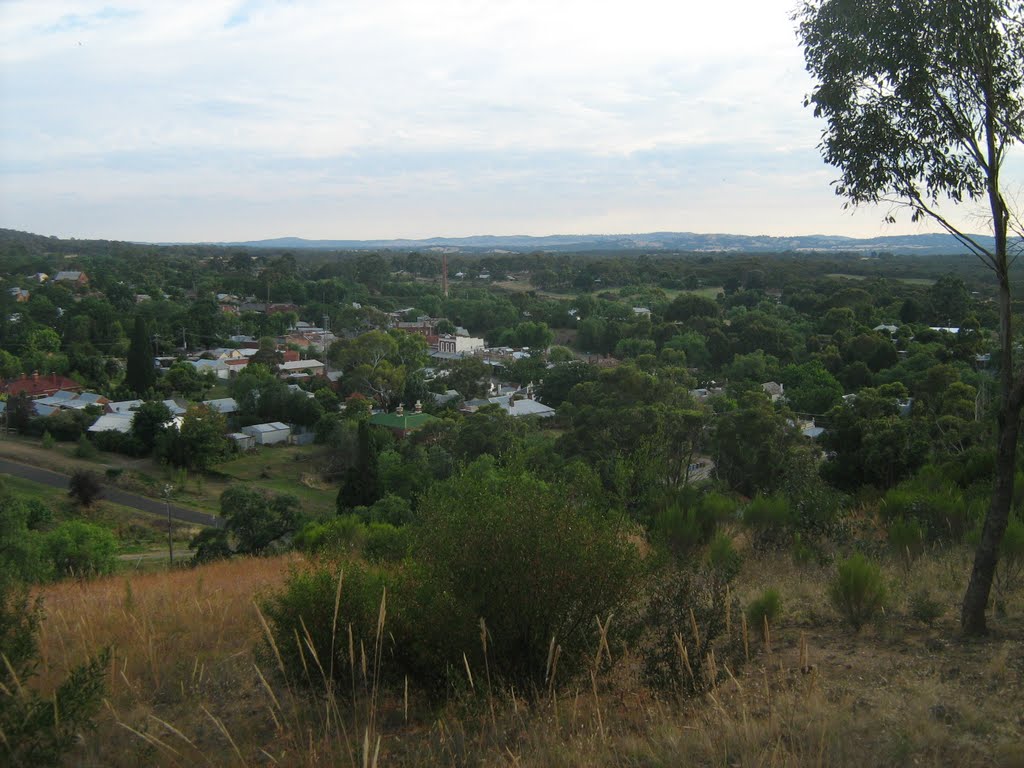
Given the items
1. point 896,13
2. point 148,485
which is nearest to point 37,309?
point 148,485

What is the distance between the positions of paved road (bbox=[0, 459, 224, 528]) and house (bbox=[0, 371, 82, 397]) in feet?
Result: 26.1

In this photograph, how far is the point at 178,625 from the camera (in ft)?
15.9

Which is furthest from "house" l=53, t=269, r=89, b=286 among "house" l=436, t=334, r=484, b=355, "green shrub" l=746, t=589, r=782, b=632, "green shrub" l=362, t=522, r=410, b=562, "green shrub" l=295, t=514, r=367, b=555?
"green shrub" l=746, t=589, r=782, b=632

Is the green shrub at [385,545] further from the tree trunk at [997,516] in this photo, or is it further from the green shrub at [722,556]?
the tree trunk at [997,516]

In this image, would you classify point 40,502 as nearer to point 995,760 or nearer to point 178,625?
point 178,625

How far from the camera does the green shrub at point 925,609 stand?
13.9 ft

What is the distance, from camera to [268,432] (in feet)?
92.6

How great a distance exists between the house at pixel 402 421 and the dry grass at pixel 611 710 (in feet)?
72.5

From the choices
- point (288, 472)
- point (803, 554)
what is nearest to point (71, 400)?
point (288, 472)

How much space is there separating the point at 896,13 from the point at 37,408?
101ft

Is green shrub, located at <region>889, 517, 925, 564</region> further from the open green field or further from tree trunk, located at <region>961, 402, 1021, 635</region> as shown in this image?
the open green field

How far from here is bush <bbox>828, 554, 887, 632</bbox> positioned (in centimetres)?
421

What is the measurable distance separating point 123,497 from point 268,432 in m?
7.10

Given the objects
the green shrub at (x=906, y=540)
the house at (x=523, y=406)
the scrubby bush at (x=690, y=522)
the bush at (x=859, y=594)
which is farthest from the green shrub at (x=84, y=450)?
the bush at (x=859, y=594)
